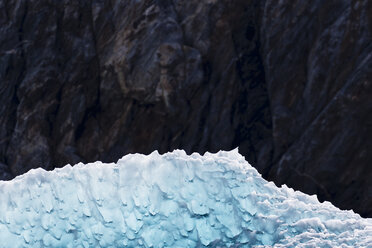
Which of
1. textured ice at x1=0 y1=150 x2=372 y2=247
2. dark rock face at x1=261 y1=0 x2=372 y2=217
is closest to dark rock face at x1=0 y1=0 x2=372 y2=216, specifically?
dark rock face at x1=261 y1=0 x2=372 y2=217

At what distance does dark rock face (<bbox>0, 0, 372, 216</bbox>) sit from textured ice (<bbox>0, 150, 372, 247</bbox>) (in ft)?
12.2

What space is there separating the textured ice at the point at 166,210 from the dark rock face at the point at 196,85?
3710 mm

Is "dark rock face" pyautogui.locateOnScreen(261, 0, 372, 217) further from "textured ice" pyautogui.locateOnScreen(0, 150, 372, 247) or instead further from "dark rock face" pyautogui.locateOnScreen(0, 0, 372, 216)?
"textured ice" pyautogui.locateOnScreen(0, 150, 372, 247)

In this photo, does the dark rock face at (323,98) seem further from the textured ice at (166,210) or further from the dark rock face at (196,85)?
the textured ice at (166,210)

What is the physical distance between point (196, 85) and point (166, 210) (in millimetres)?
5268

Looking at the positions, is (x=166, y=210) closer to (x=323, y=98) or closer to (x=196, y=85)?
(x=323, y=98)

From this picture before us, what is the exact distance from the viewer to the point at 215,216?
769 centimetres

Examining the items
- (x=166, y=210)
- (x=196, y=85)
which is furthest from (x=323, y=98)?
(x=166, y=210)

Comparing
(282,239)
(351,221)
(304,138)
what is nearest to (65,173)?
(282,239)

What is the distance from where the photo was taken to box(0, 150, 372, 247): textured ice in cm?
754

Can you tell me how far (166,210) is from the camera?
7.72 m

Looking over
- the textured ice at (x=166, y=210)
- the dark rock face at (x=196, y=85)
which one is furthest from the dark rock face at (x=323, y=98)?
the textured ice at (x=166, y=210)

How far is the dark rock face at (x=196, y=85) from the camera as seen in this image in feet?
37.8

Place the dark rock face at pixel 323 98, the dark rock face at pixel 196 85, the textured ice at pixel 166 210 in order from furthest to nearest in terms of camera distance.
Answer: the dark rock face at pixel 196 85 → the dark rock face at pixel 323 98 → the textured ice at pixel 166 210
